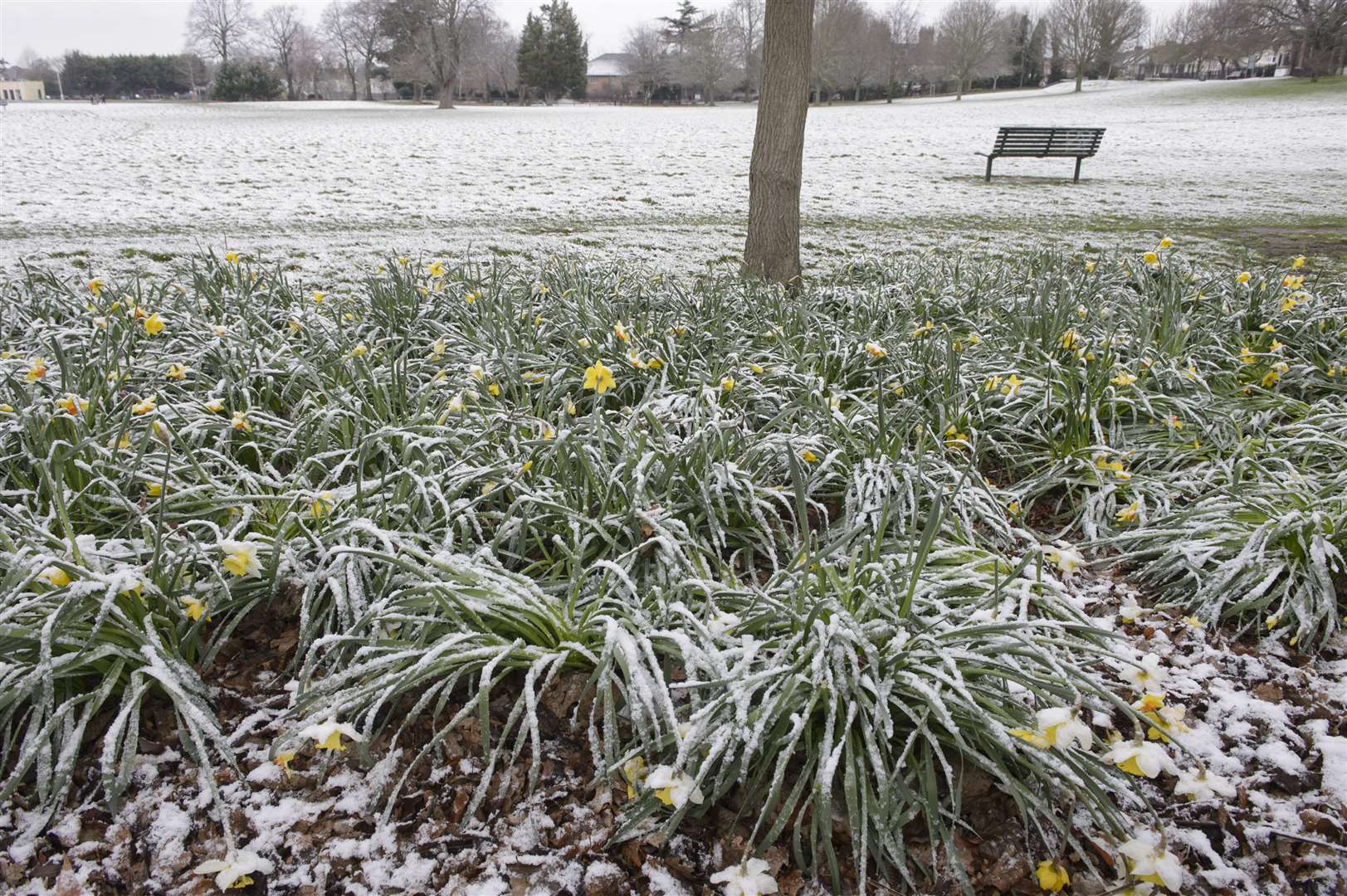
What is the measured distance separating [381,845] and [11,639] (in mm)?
922

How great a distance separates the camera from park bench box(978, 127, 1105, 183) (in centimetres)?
1145

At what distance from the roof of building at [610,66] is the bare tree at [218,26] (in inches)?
1040

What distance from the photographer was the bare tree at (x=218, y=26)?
52.4m

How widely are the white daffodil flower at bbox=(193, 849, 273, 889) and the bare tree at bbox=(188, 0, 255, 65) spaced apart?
210 feet

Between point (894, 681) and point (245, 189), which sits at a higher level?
point (245, 189)

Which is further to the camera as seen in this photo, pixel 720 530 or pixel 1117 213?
pixel 1117 213

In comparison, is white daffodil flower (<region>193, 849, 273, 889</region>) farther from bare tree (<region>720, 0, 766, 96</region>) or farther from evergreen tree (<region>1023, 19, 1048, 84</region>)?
evergreen tree (<region>1023, 19, 1048, 84</region>)

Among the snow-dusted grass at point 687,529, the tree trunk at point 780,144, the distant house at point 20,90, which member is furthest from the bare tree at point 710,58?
the distant house at point 20,90

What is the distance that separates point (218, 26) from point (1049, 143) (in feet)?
198

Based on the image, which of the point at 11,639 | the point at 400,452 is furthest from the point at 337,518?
the point at 11,639

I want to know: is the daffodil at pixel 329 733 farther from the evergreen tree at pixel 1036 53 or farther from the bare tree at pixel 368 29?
the evergreen tree at pixel 1036 53

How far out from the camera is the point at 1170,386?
3314mm

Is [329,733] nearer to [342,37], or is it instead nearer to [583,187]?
[583,187]

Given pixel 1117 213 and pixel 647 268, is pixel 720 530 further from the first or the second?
pixel 1117 213
